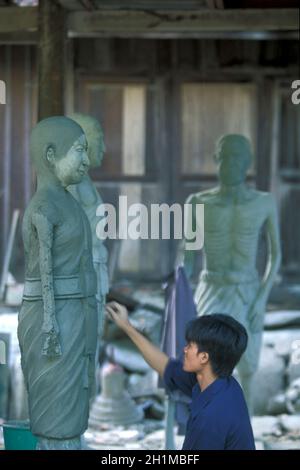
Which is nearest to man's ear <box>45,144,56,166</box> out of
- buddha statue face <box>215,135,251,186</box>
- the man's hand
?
the man's hand

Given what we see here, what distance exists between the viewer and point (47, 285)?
4516 millimetres

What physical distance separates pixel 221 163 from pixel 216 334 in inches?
117

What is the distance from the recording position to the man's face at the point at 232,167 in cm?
701

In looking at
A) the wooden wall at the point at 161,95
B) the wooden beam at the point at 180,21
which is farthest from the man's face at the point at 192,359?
the wooden wall at the point at 161,95

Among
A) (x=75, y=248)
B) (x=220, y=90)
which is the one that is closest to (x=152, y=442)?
(x=75, y=248)

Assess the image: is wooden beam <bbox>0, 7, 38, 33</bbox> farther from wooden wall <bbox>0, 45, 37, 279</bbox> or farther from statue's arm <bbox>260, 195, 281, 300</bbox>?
wooden wall <bbox>0, 45, 37, 279</bbox>

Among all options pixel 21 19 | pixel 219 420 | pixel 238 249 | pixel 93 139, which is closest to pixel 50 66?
pixel 21 19

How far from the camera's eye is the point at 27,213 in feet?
15.1

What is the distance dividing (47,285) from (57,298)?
93 millimetres

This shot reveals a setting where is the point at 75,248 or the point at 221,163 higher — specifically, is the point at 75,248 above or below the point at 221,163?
below

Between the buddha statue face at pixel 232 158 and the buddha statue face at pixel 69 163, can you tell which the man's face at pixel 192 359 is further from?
the buddha statue face at pixel 232 158

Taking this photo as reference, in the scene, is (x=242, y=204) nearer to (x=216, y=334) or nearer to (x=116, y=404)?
(x=116, y=404)

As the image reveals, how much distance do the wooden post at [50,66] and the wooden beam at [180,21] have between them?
1.32 ft

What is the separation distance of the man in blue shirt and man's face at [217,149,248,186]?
279 cm
